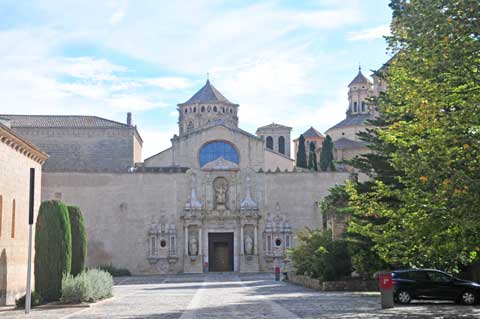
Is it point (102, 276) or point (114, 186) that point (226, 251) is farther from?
point (102, 276)

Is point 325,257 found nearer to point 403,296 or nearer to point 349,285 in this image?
point 349,285

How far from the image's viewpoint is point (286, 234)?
44.9m

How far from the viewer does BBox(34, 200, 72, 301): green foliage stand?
68.2 ft

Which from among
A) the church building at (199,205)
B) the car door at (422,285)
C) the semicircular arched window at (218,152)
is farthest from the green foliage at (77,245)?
the semicircular arched window at (218,152)

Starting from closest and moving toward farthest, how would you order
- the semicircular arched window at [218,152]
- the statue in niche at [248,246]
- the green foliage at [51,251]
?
1. the green foliage at [51,251]
2. the statue in niche at [248,246]
3. the semicircular arched window at [218,152]

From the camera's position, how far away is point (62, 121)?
182ft

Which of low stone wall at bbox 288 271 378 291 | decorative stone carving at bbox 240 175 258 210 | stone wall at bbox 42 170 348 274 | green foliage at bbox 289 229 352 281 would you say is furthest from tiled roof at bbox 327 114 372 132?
low stone wall at bbox 288 271 378 291

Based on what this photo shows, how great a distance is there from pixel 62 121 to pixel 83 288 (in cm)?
3679

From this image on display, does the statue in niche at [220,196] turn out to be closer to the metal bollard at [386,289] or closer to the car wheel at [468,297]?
the car wheel at [468,297]

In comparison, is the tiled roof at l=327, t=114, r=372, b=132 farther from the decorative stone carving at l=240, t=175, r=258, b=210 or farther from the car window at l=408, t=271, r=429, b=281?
the car window at l=408, t=271, r=429, b=281

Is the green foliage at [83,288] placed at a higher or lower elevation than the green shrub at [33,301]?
higher

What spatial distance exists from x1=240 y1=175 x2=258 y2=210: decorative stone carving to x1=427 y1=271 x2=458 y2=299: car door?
86.2ft

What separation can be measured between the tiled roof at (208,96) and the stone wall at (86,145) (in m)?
16.2

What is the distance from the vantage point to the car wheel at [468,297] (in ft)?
62.3
